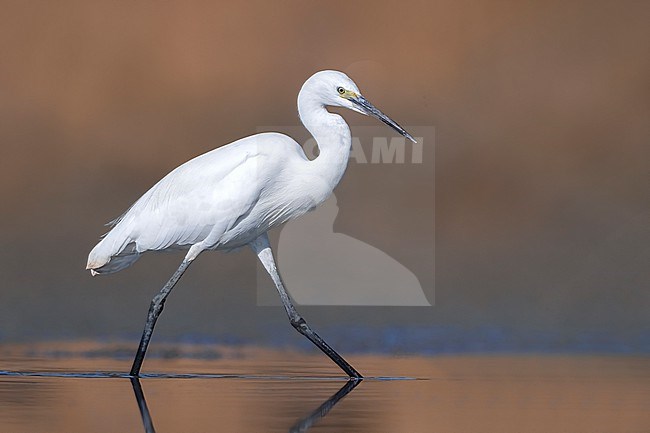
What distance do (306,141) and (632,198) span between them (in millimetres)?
2141

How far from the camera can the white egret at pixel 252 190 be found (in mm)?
8359

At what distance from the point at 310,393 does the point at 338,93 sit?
5.40ft

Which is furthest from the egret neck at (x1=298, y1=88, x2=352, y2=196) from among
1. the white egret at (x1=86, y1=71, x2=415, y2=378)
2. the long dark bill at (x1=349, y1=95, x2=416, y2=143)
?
the long dark bill at (x1=349, y1=95, x2=416, y2=143)

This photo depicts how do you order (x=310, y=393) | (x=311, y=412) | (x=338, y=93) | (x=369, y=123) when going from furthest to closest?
1. (x=369, y=123)
2. (x=338, y=93)
3. (x=310, y=393)
4. (x=311, y=412)

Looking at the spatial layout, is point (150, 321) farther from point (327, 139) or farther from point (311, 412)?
point (311, 412)

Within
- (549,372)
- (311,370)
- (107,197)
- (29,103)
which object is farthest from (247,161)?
(29,103)

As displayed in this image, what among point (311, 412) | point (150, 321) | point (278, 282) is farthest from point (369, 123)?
point (311, 412)

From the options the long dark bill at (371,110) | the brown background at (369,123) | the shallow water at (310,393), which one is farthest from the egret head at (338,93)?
the brown background at (369,123)

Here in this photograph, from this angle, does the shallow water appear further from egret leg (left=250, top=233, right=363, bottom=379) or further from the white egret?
the white egret

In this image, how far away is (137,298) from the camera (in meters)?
10.9

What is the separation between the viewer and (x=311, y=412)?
263 inches

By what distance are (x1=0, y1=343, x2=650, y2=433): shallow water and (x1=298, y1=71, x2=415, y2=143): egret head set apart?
1.27 m

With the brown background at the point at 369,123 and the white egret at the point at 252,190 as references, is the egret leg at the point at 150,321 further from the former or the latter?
the brown background at the point at 369,123

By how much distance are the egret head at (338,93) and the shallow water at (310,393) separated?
1.27 meters
